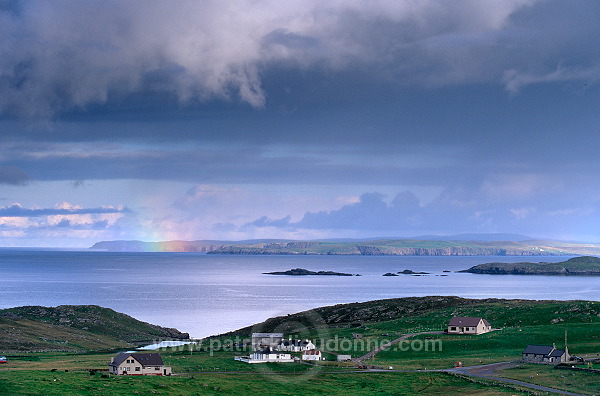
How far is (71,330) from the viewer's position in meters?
164

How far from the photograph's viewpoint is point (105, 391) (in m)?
77.2

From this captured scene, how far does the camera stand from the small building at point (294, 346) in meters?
115

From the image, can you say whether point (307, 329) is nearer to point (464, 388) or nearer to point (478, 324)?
point (478, 324)

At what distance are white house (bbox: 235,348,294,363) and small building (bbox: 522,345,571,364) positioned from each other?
35.0m

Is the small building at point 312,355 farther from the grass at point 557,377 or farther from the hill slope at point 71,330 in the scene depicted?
the hill slope at point 71,330

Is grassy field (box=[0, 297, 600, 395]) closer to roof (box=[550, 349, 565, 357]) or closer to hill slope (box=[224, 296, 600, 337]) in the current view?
hill slope (box=[224, 296, 600, 337])

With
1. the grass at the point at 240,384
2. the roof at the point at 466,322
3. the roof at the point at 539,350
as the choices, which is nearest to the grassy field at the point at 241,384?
the grass at the point at 240,384

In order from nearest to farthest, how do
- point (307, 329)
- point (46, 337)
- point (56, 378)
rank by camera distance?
point (56, 378) < point (46, 337) < point (307, 329)

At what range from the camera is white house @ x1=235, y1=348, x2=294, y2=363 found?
349 feet

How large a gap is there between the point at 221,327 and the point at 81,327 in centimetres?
4075

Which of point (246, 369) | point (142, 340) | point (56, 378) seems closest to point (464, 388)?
point (246, 369)

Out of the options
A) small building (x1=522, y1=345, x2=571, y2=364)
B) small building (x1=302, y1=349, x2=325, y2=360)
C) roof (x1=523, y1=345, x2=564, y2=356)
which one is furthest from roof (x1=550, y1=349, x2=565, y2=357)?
small building (x1=302, y1=349, x2=325, y2=360)

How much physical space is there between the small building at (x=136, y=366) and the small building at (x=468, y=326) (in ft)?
206

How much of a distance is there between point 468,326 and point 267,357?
1824 inches
